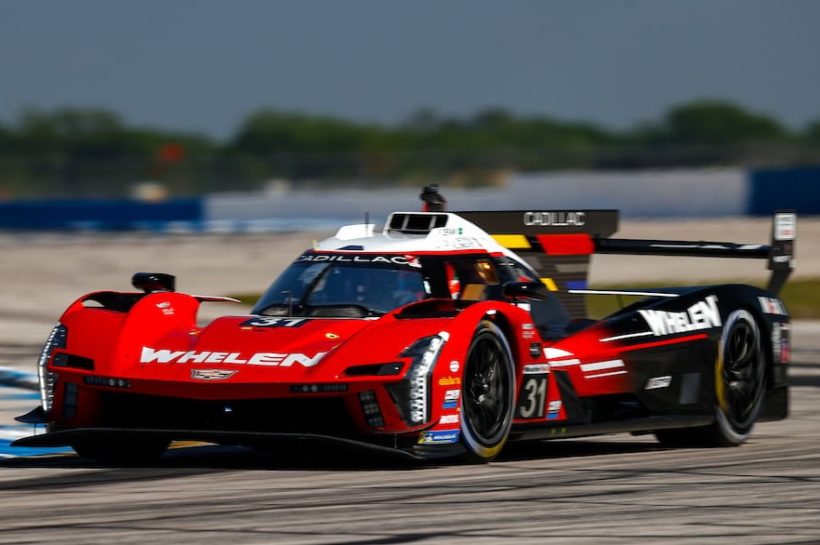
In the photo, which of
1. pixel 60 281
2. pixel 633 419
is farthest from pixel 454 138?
pixel 633 419

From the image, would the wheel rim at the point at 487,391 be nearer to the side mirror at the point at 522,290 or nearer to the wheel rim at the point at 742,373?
the side mirror at the point at 522,290

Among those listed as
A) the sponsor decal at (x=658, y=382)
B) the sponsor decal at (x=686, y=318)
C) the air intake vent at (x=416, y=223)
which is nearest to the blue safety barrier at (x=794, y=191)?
the sponsor decal at (x=686, y=318)

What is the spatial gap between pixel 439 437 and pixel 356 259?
1.44 metres

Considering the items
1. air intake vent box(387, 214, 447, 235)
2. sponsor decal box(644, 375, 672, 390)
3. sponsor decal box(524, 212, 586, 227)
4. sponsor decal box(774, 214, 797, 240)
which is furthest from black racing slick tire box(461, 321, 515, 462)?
sponsor decal box(774, 214, 797, 240)

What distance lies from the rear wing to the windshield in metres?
1.61

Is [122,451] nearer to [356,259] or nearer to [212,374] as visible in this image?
[212,374]

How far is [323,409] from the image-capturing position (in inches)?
293

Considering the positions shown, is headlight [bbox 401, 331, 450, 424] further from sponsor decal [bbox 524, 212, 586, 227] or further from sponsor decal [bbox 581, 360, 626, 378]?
sponsor decal [bbox 524, 212, 586, 227]

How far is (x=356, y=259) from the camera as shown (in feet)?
28.1

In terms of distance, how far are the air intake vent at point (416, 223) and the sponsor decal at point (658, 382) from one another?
146 centimetres

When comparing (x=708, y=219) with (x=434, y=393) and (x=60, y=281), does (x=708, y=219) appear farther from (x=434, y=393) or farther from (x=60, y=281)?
(x=434, y=393)

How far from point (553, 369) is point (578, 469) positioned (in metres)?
0.71

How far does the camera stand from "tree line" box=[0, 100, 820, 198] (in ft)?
139

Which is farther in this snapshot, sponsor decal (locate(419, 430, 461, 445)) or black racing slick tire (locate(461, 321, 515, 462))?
black racing slick tire (locate(461, 321, 515, 462))
